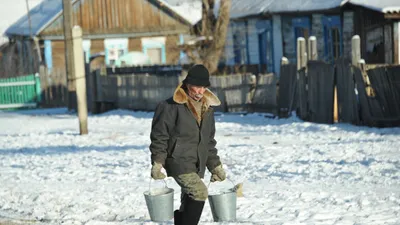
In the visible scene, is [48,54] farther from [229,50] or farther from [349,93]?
[349,93]

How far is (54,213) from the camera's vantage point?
9.83 m

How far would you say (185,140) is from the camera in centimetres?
724

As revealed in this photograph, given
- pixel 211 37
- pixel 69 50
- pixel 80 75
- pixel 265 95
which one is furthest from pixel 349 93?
pixel 211 37

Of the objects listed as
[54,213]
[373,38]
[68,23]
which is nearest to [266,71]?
[373,38]

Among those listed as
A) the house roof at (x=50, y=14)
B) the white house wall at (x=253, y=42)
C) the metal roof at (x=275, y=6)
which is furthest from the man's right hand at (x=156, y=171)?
the house roof at (x=50, y=14)

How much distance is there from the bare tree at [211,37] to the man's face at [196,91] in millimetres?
25161

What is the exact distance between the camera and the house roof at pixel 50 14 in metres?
41.4

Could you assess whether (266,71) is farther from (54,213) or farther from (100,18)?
(54,213)

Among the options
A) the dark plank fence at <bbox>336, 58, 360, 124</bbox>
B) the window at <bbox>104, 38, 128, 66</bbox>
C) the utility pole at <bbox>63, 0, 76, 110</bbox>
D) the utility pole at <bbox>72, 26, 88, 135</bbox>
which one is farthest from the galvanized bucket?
the window at <bbox>104, 38, 128, 66</bbox>

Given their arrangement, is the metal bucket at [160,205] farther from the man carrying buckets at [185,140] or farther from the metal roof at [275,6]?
the metal roof at [275,6]

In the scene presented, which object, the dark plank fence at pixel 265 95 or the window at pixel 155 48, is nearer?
the dark plank fence at pixel 265 95

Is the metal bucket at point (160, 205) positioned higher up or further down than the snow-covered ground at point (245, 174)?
higher up

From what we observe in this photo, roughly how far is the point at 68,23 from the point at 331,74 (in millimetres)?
6734

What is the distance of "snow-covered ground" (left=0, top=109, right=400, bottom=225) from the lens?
30.7ft
